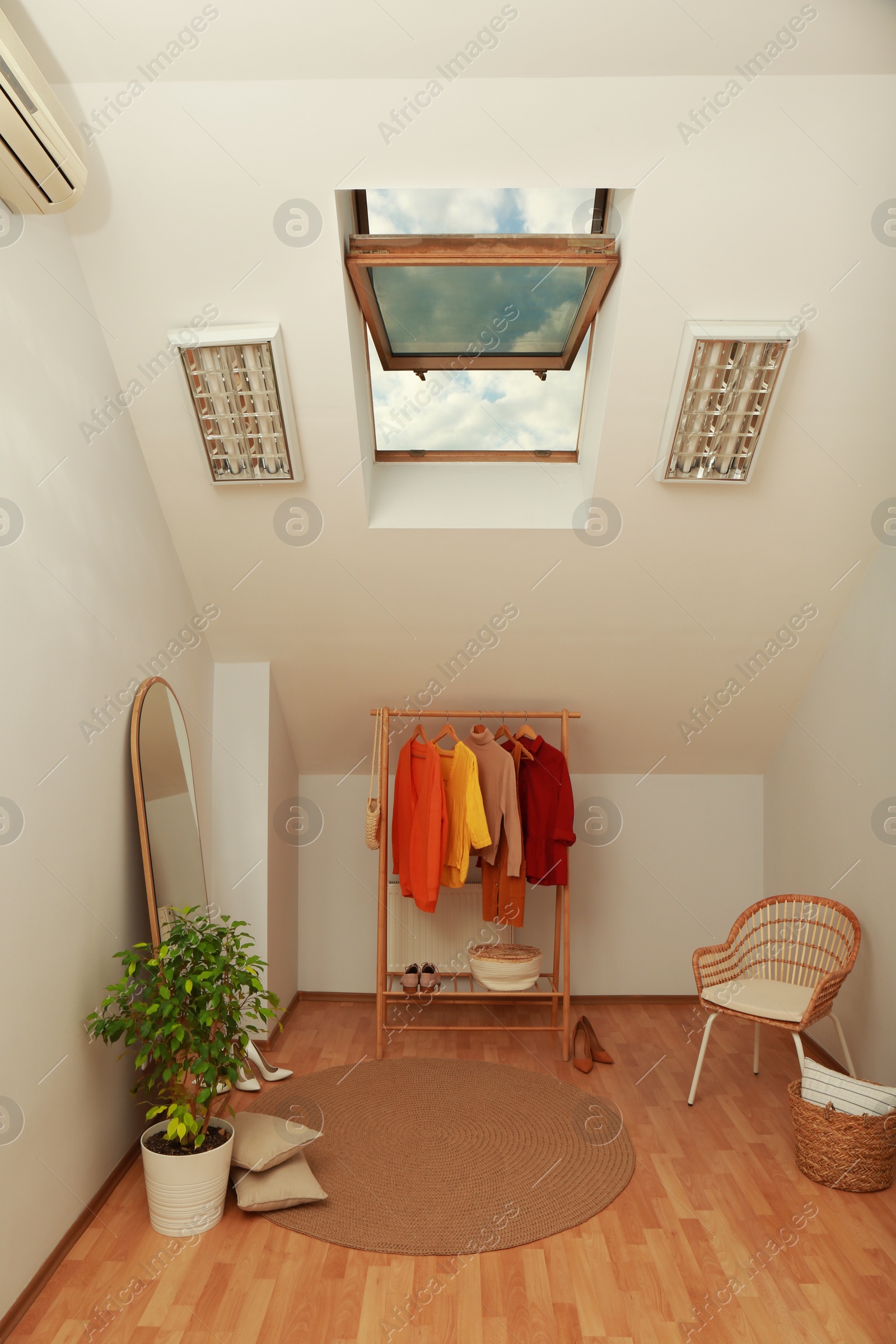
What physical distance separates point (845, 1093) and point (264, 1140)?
190 cm

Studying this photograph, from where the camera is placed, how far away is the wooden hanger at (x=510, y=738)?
4.25 meters

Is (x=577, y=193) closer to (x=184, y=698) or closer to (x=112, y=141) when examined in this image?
(x=112, y=141)

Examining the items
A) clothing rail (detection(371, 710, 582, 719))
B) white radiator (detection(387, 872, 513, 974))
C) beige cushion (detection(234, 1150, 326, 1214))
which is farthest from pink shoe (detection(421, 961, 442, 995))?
beige cushion (detection(234, 1150, 326, 1214))

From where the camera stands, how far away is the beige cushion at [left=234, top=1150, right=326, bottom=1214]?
8.61 ft

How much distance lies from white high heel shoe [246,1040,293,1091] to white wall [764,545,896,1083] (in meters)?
2.37

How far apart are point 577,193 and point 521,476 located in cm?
113

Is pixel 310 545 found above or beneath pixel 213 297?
beneath

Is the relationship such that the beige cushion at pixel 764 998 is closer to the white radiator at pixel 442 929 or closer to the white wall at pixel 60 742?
the white radiator at pixel 442 929

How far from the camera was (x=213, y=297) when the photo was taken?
9.09 feet

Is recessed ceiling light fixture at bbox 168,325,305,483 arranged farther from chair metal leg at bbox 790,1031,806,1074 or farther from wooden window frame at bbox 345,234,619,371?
chair metal leg at bbox 790,1031,806,1074

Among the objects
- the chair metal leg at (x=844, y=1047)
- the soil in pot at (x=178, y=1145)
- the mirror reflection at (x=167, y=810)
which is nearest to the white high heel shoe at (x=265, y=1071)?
the mirror reflection at (x=167, y=810)

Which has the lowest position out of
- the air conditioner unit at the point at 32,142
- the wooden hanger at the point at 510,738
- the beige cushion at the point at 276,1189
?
the beige cushion at the point at 276,1189

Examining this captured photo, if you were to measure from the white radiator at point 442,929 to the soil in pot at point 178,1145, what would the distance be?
1917mm

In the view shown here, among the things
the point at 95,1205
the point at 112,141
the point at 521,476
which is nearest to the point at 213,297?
the point at 112,141
